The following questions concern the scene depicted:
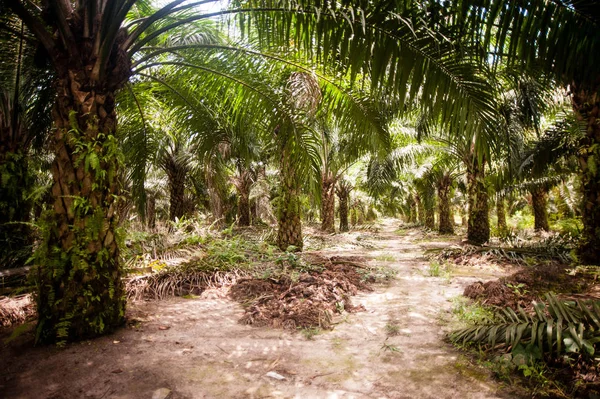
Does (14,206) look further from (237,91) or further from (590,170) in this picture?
(590,170)

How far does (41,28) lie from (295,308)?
378 cm

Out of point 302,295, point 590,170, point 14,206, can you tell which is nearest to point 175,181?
point 14,206

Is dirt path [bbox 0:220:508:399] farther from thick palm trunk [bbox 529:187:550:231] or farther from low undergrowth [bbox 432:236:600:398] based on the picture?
thick palm trunk [bbox 529:187:550:231]

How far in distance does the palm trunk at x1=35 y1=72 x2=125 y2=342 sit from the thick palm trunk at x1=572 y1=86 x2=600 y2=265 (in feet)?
21.8

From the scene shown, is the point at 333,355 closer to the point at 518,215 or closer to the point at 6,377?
the point at 6,377

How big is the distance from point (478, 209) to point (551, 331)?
8539 millimetres

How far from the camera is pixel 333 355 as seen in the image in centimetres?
282

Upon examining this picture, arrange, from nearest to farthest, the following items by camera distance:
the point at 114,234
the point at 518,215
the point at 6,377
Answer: the point at 6,377, the point at 114,234, the point at 518,215

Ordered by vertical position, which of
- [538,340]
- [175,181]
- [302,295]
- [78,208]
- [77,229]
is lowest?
[302,295]

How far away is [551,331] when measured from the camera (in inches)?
91.0

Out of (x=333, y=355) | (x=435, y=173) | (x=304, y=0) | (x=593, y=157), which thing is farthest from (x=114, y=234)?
(x=435, y=173)

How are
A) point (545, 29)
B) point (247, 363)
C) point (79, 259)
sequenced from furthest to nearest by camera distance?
point (79, 259) < point (247, 363) < point (545, 29)

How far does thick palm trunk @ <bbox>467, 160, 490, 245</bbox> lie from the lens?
32.1 feet

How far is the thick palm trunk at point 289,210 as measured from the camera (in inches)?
305
